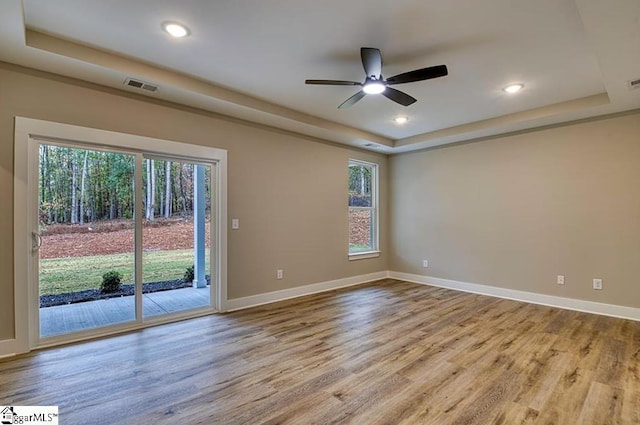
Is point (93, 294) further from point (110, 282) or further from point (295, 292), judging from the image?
point (295, 292)

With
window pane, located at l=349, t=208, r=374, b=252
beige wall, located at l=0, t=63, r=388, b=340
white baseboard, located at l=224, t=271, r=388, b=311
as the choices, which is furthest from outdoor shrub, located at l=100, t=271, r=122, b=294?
window pane, located at l=349, t=208, r=374, b=252

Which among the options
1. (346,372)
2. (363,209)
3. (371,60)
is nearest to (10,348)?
(346,372)

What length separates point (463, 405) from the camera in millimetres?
2117

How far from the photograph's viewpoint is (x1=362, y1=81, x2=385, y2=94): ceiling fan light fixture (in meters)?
2.86

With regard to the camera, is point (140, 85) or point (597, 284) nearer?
point (140, 85)

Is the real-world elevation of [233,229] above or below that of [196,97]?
below

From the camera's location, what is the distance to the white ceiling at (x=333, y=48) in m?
2.22

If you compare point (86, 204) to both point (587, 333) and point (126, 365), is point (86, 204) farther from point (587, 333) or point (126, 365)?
point (587, 333)

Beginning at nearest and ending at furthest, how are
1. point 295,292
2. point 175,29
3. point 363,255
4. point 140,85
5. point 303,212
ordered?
point 175,29
point 140,85
point 295,292
point 303,212
point 363,255

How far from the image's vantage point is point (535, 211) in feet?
15.3

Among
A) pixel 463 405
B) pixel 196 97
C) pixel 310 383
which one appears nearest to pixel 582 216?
pixel 463 405

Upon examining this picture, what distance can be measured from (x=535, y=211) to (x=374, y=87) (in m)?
3.37

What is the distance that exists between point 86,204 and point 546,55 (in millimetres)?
4637

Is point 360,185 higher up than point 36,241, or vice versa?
point 360,185
